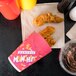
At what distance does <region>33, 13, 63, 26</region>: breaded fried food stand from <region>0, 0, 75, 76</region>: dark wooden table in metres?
0.04

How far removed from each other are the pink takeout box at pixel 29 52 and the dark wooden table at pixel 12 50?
0.02m

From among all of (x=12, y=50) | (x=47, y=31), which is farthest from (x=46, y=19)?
(x=12, y=50)

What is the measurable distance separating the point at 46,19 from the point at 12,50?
0.16m

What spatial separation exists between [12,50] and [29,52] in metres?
0.06

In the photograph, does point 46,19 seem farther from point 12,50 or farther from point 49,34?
point 12,50

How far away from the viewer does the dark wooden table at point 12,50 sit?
814 mm

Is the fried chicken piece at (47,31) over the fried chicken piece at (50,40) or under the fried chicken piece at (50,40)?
over

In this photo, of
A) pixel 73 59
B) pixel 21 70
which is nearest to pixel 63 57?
pixel 73 59

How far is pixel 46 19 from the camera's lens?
0.82m

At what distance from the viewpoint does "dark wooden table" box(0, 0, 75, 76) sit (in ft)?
2.67

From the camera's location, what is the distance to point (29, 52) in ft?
2.67

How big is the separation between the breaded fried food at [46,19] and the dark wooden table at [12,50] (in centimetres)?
4

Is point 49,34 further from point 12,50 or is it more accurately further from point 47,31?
point 12,50

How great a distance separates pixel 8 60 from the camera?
826mm
